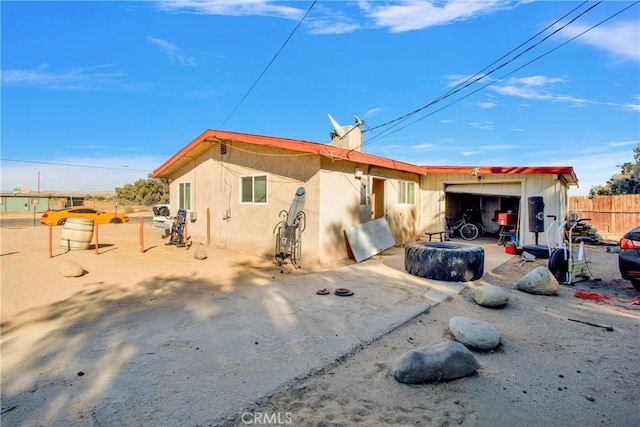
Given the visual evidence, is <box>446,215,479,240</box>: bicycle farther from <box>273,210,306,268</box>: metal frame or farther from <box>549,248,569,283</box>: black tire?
<box>273,210,306,268</box>: metal frame

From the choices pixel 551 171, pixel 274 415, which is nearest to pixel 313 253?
pixel 274 415

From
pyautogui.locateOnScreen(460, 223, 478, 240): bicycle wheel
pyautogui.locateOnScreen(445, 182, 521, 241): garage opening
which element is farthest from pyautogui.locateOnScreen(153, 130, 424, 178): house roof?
pyautogui.locateOnScreen(460, 223, 478, 240): bicycle wheel

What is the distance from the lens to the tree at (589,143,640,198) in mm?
22609

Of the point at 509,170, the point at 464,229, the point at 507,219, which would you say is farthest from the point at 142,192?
the point at 509,170

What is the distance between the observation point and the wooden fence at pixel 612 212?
1509 centimetres

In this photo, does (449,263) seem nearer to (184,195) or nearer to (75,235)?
(75,235)

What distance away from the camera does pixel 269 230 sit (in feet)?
28.0

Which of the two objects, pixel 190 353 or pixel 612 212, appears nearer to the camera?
pixel 190 353

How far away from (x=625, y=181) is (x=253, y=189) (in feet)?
92.6

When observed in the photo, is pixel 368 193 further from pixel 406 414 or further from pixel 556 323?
pixel 406 414

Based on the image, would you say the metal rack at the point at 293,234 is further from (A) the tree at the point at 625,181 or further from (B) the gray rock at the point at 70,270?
(A) the tree at the point at 625,181

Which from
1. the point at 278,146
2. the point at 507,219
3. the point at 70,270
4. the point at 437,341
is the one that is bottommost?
the point at 437,341

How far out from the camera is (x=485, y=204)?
15688 mm

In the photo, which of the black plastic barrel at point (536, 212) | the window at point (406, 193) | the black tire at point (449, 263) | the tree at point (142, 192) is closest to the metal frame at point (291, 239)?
the black tire at point (449, 263)
